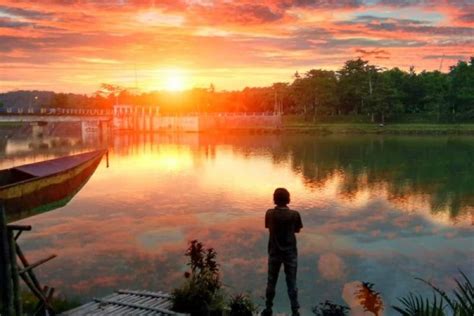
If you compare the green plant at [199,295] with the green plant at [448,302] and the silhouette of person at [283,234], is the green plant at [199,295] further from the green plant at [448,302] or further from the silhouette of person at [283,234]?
the green plant at [448,302]

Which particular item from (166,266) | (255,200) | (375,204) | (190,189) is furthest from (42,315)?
(190,189)

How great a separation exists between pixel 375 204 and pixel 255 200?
25.8ft

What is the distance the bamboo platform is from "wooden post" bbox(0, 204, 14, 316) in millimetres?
1492

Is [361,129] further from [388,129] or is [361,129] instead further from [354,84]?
[354,84]

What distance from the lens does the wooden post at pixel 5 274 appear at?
8883mm

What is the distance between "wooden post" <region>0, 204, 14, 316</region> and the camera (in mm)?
8883

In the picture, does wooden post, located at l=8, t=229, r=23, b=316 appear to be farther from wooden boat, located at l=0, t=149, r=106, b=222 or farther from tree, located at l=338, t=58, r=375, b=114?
tree, located at l=338, t=58, r=375, b=114

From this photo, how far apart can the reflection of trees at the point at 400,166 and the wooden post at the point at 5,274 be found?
82.2ft

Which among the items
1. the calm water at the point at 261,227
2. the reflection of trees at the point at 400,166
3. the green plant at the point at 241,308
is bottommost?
the calm water at the point at 261,227

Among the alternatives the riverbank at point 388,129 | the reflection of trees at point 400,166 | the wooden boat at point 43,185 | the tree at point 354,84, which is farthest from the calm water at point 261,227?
the tree at point 354,84

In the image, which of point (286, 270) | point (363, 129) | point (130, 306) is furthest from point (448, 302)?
point (363, 129)

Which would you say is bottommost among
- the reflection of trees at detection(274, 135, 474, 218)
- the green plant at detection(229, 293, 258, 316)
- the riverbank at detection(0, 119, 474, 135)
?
the reflection of trees at detection(274, 135, 474, 218)

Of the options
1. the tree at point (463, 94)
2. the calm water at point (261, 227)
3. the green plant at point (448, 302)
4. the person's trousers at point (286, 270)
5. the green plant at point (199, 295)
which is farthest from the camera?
the tree at point (463, 94)

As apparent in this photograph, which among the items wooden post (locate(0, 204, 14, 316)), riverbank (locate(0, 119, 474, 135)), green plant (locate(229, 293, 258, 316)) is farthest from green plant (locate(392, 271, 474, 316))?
riverbank (locate(0, 119, 474, 135))
